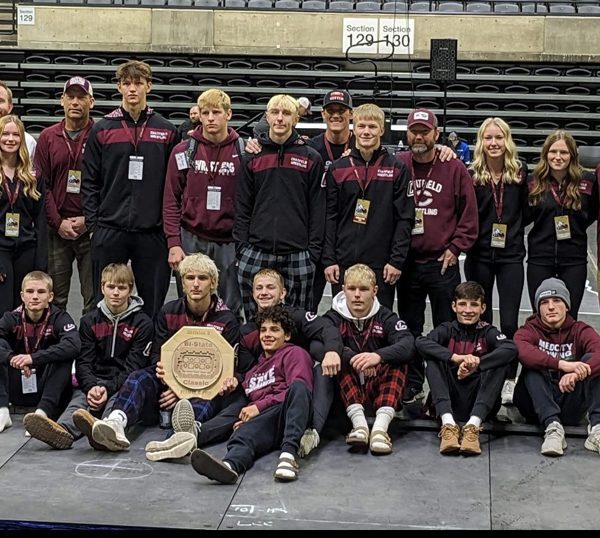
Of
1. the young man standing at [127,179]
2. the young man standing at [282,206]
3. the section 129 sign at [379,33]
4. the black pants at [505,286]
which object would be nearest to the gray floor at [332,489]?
the black pants at [505,286]

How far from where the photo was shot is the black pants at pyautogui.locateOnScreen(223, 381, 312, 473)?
4.90 m

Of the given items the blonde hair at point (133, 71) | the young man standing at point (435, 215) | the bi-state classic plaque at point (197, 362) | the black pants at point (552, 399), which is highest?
the blonde hair at point (133, 71)

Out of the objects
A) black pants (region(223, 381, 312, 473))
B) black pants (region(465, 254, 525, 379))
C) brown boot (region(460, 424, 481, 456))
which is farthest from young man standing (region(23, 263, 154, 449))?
black pants (region(465, 254, 525, 379))

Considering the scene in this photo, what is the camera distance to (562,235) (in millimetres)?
5812

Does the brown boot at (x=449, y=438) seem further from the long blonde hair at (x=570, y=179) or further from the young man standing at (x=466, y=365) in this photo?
the long blonde hair at (x=570, y=179)

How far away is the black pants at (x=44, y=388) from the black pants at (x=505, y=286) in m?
2.49

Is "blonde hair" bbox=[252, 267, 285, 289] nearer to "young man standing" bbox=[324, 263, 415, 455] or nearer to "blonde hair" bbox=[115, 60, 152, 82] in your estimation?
"young man standing" bbox=[324, 263, 415, 455]

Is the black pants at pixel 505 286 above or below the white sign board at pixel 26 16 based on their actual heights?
below

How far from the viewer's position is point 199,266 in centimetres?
548

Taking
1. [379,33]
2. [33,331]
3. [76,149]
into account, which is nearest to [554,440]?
[33,331]

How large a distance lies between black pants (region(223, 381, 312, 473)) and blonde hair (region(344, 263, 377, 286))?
659mm

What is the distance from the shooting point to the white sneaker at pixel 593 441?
16.8 feet

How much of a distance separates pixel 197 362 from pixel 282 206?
1040 millimetres

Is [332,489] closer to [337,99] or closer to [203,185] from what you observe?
[203,185]
